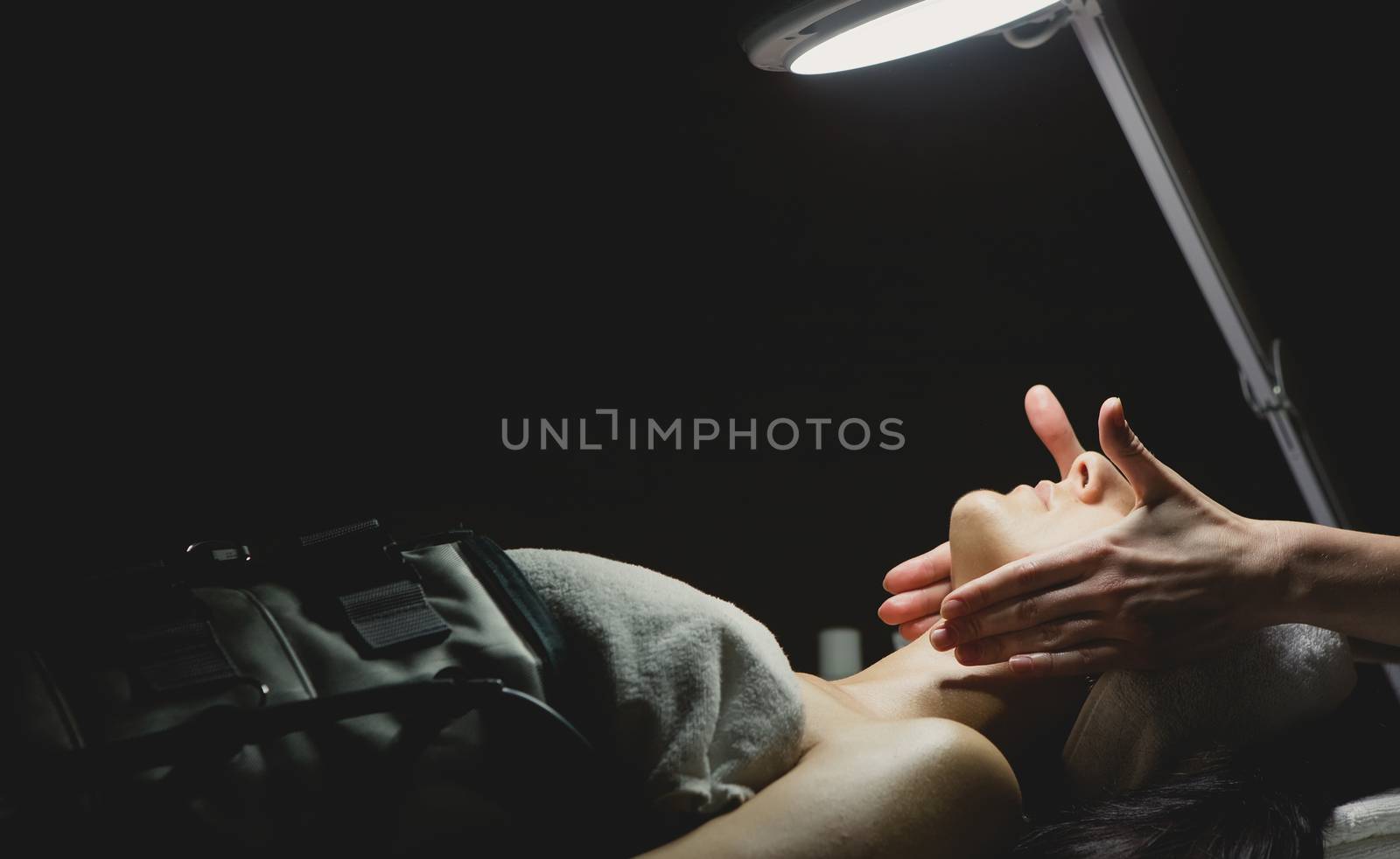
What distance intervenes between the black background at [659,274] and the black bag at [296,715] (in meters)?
0.52

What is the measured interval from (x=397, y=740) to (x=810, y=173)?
1.15 m

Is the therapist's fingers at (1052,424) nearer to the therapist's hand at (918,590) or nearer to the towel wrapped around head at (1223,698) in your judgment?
the therapist's hand at (918,590)

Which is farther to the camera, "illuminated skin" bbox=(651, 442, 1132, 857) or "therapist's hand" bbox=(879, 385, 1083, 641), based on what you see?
"therapist's hand" bbox=(879, 385, 1083, 641)

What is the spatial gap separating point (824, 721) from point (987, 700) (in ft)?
0.67

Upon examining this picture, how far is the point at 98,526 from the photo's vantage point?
4.42ft

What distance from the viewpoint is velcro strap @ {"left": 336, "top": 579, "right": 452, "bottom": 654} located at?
0.89 meters

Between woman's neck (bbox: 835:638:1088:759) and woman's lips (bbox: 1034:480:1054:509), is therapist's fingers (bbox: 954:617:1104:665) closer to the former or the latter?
woman's neck (bbox: 835:638:1088:759)

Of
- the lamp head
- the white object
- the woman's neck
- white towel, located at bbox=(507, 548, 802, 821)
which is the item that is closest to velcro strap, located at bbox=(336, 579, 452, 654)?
white towel, located at bbox=(507, 548, 802, 821)

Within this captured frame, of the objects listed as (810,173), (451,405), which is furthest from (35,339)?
(810,173)

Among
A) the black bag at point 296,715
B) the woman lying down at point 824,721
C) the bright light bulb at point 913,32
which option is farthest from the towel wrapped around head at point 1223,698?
the bright light bulb at point 913,32

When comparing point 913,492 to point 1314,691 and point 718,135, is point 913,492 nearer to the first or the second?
point 718,135

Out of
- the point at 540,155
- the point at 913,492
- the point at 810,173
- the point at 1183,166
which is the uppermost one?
the point at 540,155

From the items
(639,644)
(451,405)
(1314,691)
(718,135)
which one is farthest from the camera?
(718,135)

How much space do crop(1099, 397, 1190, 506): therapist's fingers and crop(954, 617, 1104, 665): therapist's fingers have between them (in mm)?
128
